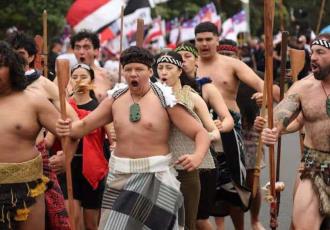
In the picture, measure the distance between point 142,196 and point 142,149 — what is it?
1.00 ft

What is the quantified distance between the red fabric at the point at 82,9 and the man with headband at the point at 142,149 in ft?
26.4

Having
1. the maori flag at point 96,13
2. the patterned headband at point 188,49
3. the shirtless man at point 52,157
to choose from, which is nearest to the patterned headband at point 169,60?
the patterned headband at point 188,49

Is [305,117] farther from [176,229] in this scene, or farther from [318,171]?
[176,229]

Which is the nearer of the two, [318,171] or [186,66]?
[318,171]

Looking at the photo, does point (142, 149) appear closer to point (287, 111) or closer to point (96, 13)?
point (287, 111)

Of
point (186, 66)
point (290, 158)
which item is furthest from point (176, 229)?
point (290, 158)

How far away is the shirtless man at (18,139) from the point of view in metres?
5.42

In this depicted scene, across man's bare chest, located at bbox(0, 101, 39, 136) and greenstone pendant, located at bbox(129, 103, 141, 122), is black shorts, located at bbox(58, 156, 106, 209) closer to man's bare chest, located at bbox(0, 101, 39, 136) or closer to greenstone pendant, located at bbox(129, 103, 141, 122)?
greenstone pendant, located at bbox(129, 103, 141, 122)

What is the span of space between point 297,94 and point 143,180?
51.6 inches

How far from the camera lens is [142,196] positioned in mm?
5758

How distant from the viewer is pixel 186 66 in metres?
7.60

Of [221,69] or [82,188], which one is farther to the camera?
[221,69]

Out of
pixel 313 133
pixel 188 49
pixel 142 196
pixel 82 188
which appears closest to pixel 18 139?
pixel 142 196

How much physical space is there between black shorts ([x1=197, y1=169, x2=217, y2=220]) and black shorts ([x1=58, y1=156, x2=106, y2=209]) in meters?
0.90
